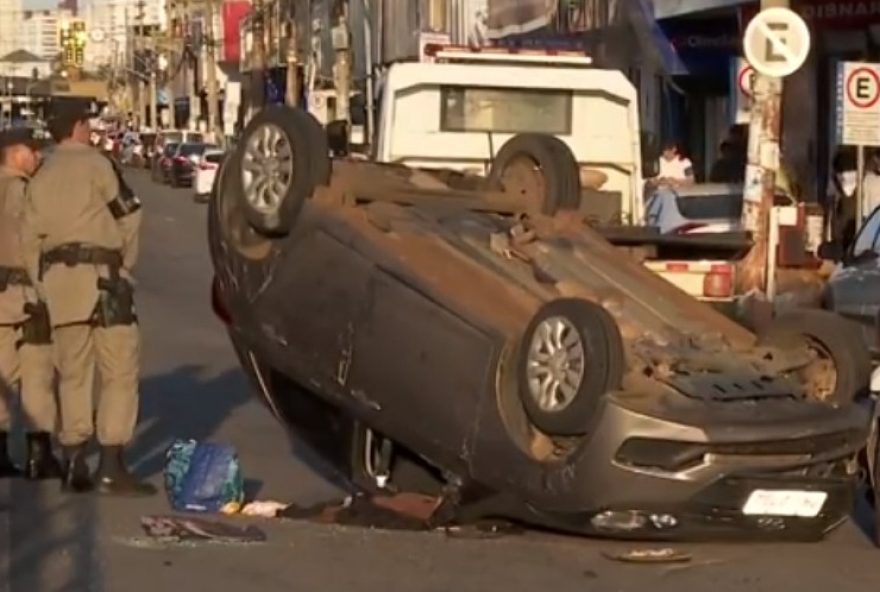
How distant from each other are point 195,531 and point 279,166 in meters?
1.91

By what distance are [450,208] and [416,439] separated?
146cm

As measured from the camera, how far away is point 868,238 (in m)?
15.7

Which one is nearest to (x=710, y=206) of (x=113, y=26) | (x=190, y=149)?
(x=190, y=149)


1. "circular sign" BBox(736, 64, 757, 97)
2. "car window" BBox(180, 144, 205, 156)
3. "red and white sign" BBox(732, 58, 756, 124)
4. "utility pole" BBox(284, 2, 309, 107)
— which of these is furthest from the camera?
"utility pole" BBox(284, 2, 309, 107)

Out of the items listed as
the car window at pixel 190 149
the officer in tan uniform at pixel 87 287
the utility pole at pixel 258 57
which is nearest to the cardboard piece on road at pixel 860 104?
the officer in tan uniform at pixel 87 287

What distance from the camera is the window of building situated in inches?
670

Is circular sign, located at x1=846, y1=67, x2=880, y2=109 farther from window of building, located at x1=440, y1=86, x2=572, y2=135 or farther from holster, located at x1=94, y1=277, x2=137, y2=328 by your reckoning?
holster, located at x1=94, y1=277, x2=137, y2=328

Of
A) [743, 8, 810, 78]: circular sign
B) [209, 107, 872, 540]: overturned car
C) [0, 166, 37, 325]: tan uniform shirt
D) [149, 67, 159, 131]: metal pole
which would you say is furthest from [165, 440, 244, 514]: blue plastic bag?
[149, 67, 159, 131]: metal pole

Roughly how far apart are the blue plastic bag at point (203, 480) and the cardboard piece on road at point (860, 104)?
1206 cm

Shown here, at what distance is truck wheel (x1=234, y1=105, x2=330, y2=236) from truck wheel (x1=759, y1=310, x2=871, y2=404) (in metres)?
2.30

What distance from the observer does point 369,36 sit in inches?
2472

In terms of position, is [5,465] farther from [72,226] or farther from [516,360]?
[516,360]

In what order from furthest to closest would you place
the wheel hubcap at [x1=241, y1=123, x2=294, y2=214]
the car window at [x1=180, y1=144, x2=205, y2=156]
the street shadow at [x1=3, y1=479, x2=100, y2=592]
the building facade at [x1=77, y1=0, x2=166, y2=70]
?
1. the building facade at [x1=77, y1=0, x2=166, y2=70]
2. the car window at [x1=180, y1=144, x2=205, y2=156]
3. the wheel hubcap at [x1=241, y1=123, x2=294, y2=214]
4. the street shadow at [x1=3, y1=479, x2=100, y2=592]

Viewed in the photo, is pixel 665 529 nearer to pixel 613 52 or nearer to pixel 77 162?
pixel 77 162
